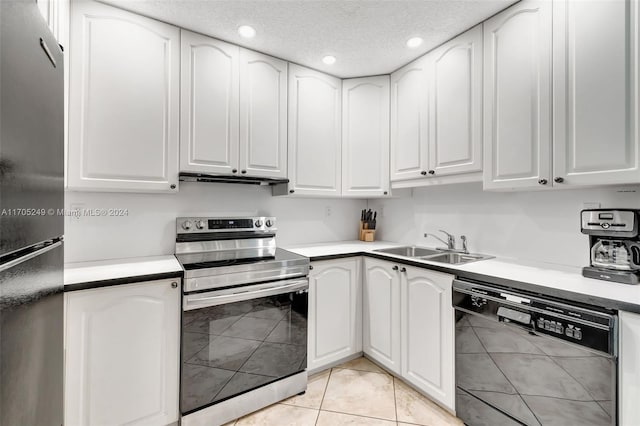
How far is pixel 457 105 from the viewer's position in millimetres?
1943

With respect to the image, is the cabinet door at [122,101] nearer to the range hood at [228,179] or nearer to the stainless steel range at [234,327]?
the range hood at [228,179]

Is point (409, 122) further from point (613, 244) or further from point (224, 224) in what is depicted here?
point (224, 224)

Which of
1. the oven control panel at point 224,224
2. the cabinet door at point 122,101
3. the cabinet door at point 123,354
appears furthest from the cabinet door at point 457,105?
the cabinet door at point 123,354

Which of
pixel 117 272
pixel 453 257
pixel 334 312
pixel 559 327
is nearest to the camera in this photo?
pixel 559 327

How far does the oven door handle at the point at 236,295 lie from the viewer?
152 centimetres

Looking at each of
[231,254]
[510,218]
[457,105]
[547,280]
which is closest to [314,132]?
[457,105]

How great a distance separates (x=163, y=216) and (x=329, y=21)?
1729 mm

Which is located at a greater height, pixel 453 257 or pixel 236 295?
pixel 453 257

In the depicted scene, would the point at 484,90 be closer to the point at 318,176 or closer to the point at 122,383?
the point at 318,176

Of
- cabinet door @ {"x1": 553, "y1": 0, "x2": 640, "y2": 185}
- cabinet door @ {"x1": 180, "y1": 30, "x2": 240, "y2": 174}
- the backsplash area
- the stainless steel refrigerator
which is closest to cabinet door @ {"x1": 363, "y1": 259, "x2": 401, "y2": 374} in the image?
the backsplash area

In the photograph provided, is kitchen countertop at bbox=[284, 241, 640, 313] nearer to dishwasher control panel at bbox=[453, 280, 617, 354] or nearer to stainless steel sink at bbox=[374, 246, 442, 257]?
dishwasher control panel at bbox=[453, 280, 617, 354]

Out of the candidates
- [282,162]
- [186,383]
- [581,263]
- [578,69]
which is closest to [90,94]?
[282,162]

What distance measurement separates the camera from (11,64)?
583 mm

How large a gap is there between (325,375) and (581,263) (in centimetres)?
180
